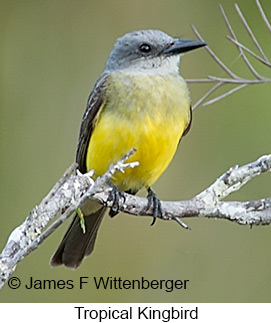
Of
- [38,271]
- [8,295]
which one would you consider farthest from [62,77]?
[8,295]

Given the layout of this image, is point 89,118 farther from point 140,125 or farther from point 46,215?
point 46,215

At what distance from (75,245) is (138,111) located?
31.7 inches

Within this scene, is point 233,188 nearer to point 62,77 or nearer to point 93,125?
point 93,125

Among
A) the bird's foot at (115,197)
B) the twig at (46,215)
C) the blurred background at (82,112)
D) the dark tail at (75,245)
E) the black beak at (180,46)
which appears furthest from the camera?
the blurred background at (82,112)

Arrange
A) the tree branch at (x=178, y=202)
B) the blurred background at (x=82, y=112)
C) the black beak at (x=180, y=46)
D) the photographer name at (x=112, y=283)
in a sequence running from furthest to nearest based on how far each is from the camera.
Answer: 1. the blurred background at (x=82, y=112)
2. the photographer name at (x=112, y=283)
3. the black beak at (x=180, y=46)
4. the tree branch at (x=178, y=202)

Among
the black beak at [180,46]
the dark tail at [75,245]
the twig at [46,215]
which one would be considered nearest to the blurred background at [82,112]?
the dark tail at [75,245]

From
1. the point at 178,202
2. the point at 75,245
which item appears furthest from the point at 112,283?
the point at 178,202

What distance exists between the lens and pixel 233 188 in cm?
291

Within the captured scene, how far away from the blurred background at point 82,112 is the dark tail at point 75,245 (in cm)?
55

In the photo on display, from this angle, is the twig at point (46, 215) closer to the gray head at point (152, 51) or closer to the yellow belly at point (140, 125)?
the yellow belly at point (140, 125)

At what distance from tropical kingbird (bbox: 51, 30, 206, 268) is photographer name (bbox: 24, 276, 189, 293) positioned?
21cm

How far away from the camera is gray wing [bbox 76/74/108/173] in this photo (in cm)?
329

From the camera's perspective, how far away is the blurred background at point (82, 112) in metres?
4.29

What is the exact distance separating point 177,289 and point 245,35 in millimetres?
1657
